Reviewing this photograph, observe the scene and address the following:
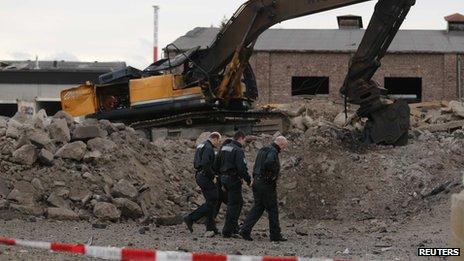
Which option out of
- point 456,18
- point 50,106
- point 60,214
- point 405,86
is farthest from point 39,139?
point 456,18

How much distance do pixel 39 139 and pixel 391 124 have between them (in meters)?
8.20

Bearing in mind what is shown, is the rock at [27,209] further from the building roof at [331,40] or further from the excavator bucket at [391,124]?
the building roof at [331,40]

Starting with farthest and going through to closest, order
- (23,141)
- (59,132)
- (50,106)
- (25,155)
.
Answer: (50,106) < (59,132) < (23,141) < (25,155)

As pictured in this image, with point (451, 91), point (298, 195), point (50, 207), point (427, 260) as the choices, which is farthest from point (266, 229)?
point (451, 91)

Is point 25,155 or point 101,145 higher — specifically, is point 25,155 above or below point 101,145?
below

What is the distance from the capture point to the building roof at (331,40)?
38.4m

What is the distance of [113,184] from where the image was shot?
14.6 metres

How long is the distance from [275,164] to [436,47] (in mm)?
29154

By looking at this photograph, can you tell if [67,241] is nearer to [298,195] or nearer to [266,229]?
[266,229]

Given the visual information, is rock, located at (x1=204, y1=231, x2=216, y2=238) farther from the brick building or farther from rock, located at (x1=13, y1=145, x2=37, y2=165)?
the brick building

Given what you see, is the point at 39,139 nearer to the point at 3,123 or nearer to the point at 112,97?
the point at 3,123

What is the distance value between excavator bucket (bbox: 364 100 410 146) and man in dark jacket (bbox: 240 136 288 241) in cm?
699

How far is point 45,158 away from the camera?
47.0 ft

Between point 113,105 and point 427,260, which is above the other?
point 113,105
